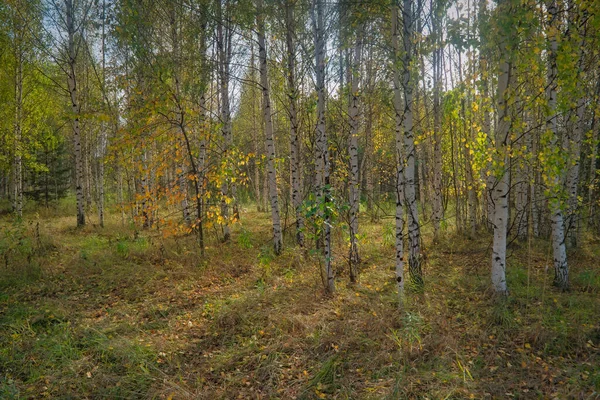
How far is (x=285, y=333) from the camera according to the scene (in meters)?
4.45

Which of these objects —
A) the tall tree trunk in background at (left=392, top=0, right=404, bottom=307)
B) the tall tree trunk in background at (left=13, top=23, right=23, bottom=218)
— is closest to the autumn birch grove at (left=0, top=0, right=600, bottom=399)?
the tall tree trunk in background at (left=392, top=0, right=404, bottom=307)

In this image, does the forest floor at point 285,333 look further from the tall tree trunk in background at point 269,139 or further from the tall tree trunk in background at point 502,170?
the tall tree trunk in background at point 269,139

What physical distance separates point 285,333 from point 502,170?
3667 mm

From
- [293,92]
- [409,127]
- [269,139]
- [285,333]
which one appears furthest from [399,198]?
[269,139]

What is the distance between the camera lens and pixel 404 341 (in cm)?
405

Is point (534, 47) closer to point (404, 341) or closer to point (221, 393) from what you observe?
point (404, 341)

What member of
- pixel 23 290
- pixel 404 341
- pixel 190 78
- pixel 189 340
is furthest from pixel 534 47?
pixel 23 290

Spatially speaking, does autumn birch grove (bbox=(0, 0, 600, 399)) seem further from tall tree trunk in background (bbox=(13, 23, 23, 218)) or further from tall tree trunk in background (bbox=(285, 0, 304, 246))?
tall tree trunk in background (bbox=(13, 23, 23, 218))

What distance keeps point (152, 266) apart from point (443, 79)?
10.1m

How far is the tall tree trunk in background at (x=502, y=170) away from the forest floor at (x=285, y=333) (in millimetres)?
417

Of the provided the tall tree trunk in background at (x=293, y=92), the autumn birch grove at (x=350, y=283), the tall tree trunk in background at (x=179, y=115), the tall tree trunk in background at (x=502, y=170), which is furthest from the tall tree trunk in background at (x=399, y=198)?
the tall tree trunk in background at (x=179, y=115)

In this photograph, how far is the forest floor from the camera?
346cm

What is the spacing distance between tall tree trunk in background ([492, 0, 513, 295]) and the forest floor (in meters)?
0.42

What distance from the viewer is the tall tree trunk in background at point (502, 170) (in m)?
4.48
